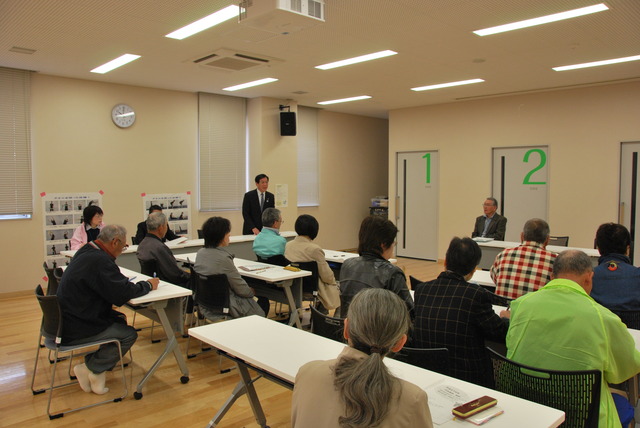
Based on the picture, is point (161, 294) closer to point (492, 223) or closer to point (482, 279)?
point (482, 279)

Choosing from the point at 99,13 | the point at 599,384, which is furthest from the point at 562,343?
the point at 99,13

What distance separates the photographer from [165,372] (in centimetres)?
418

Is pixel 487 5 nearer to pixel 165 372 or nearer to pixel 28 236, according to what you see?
pixel 165 372

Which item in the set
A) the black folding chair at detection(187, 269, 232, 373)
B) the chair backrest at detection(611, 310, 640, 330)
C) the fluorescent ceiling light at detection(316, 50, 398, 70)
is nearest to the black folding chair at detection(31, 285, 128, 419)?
the black folding chair at detection(187, 269, 232, 373)

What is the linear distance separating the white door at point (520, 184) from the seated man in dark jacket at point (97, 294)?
705 cm

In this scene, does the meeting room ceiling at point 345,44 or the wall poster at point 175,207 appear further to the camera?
the wall poster at point 175,207

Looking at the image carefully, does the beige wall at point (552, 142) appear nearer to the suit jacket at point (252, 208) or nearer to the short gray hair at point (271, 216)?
the suit jacket at point (252, 208)

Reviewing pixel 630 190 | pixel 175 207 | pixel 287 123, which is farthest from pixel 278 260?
pixel 630 190

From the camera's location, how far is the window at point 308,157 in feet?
33.6

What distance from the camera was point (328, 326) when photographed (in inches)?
111

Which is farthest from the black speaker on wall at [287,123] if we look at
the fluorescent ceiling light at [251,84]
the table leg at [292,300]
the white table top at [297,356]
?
the white table top at [297,356]

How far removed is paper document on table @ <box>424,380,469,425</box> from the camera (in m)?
1.71

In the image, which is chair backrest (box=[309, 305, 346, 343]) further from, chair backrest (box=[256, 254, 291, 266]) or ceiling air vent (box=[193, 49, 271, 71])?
ceiling air vent (box=[193, 49, 271, 71])

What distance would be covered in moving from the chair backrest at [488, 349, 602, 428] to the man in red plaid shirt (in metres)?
1.40
